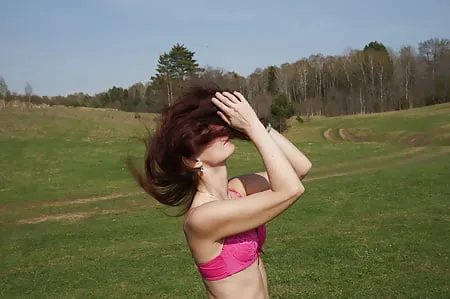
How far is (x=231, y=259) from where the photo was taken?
2035 mm

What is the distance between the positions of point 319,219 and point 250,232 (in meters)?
11.7

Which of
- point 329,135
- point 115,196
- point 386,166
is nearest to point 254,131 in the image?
point 115,196

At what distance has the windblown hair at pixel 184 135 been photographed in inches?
78.5

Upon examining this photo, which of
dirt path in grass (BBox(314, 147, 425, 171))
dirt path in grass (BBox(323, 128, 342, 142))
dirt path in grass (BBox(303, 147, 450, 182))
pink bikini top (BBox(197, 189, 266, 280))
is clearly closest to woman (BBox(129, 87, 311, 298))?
pink bikini top (BBox(197, 189, 266, 280))

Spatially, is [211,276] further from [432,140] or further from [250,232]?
[432,140]

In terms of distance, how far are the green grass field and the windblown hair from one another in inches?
24.9

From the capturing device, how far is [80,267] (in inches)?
391

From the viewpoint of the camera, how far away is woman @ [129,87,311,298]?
1.91m

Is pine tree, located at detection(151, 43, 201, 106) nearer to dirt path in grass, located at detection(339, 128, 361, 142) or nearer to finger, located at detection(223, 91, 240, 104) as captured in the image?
finger, located at detection(223, 91, 240, 104)

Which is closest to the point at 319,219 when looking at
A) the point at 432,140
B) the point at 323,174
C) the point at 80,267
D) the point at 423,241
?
the point at 423,241

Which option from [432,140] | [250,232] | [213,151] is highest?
[213,151]

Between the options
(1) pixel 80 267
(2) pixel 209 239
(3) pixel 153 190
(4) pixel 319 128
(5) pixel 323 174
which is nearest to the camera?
(2) pixel 209 239

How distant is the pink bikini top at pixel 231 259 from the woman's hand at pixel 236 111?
1.64 feet

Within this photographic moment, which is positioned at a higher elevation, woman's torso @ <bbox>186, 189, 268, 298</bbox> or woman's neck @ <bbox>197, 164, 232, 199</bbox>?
woman's neck @ <bbox>197, 164, 232, 199</bbox>
